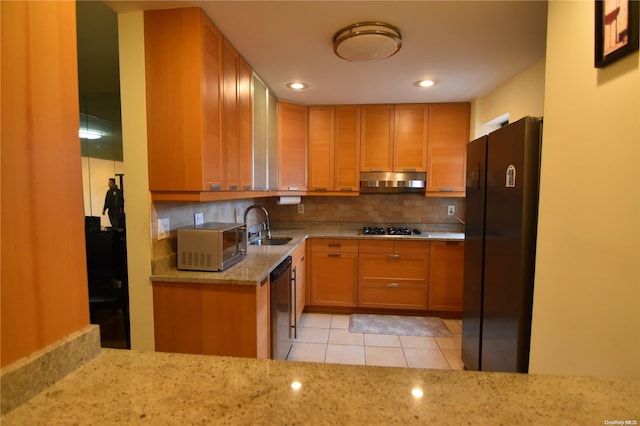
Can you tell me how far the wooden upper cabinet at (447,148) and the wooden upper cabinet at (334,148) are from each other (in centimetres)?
84

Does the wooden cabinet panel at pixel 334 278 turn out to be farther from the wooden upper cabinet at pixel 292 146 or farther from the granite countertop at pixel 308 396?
the granite countertop at pixel 308 396

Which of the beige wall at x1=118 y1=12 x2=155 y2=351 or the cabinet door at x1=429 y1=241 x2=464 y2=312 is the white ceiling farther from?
the cabinet door at x1=429 y1=241 x2=464 y2=312

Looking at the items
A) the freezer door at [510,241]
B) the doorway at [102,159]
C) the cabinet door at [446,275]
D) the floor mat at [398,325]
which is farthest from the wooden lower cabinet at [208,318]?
the cabinet door at [446,275]

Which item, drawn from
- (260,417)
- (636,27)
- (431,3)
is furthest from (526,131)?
(260,417)

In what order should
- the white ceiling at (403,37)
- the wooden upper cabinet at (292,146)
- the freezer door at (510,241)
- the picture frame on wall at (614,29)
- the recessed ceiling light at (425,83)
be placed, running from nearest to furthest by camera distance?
1. the picture frame on wall at (614,29)
2. the freezer door at (510,241)
3. the white ceiling at (403,37)
4. the recessed ceiling light at (425,83)
5. the wooden upper cabinet at (292,146)

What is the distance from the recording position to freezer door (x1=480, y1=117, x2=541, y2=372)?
143 cm

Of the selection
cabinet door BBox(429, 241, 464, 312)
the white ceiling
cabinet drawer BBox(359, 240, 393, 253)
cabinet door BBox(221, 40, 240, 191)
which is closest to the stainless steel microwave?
cabinet door BBox(221, 40, 240, 191)

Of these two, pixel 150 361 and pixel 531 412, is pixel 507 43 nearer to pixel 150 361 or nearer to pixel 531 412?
pixel 531 412

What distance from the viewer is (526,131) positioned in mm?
1424

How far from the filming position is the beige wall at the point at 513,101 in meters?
2.26

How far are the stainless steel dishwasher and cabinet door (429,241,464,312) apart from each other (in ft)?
5.35

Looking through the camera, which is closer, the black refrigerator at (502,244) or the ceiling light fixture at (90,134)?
the black refrigerator at (502,244)

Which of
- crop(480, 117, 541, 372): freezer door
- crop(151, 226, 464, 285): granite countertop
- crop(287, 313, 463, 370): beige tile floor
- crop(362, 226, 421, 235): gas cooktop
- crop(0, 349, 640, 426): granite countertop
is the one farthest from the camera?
crop(362, 226, 421, 235): gas cooktop

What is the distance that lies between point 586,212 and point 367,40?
1409 millimetres
